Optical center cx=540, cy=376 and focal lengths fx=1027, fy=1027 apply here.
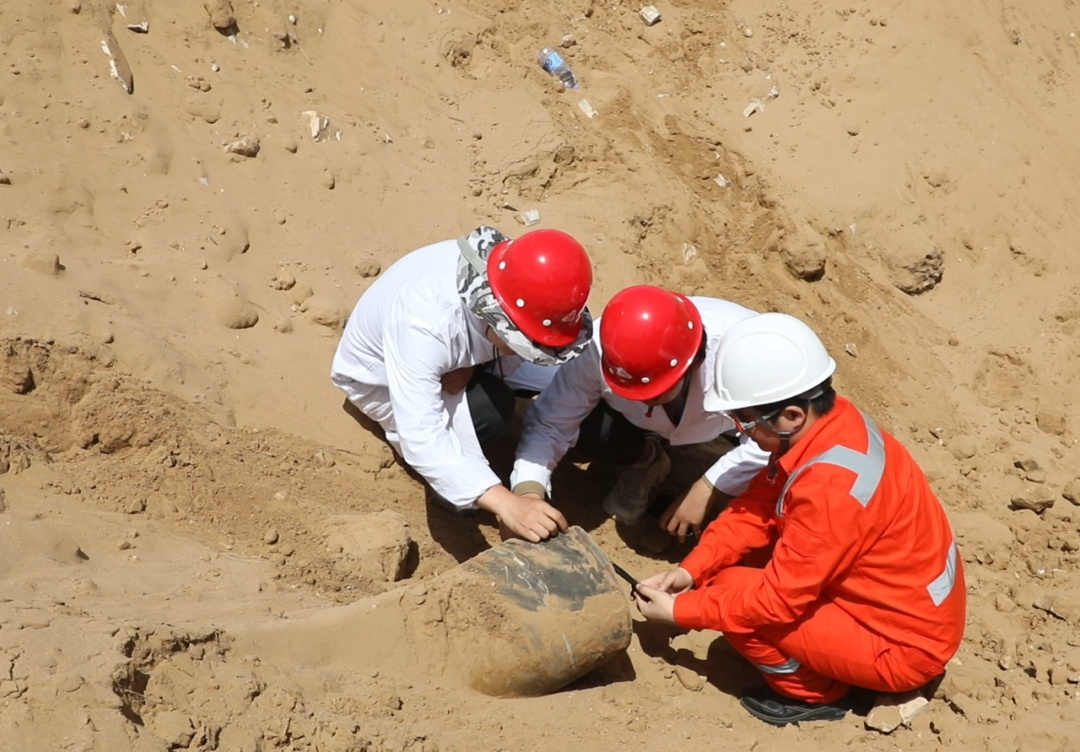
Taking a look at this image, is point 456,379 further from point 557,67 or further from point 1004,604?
point 557,67

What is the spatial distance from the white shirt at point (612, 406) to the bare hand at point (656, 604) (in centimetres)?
66

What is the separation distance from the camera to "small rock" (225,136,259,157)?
5168mm

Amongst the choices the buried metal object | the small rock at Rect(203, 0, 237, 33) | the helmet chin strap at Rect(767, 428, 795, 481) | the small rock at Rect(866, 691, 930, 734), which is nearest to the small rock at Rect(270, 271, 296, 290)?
the small rock at Rect(203, 0, 237, 33)

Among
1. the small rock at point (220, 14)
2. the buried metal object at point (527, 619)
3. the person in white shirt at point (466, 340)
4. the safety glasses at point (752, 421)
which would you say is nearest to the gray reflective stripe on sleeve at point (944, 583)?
the safety glasses at point (752, 421)

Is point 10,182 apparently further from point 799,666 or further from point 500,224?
point 799,666

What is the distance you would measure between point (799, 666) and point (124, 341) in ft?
9.30

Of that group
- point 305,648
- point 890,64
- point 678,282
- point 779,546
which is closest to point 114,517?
point 305,648

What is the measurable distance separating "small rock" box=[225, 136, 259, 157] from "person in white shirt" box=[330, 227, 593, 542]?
5.02 feet

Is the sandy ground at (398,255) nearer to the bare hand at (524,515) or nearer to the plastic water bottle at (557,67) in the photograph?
the plastic water bottle at (557,67)

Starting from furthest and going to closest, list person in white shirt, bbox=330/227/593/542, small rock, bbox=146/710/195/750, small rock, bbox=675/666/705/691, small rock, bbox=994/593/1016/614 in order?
small rock, bbox=994/593/1016/614
small rock, bbox=675/666/705/691
person in white shirt, bbox=330/227/593/542
small rock, bbox=146/710/195/750

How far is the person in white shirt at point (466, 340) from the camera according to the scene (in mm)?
3457

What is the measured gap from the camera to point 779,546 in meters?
3.10

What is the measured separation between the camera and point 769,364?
3025 millimetres

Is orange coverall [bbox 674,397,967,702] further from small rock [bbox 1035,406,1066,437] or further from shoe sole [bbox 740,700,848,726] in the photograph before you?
small rock [bbox 1035,406,1066,437]
